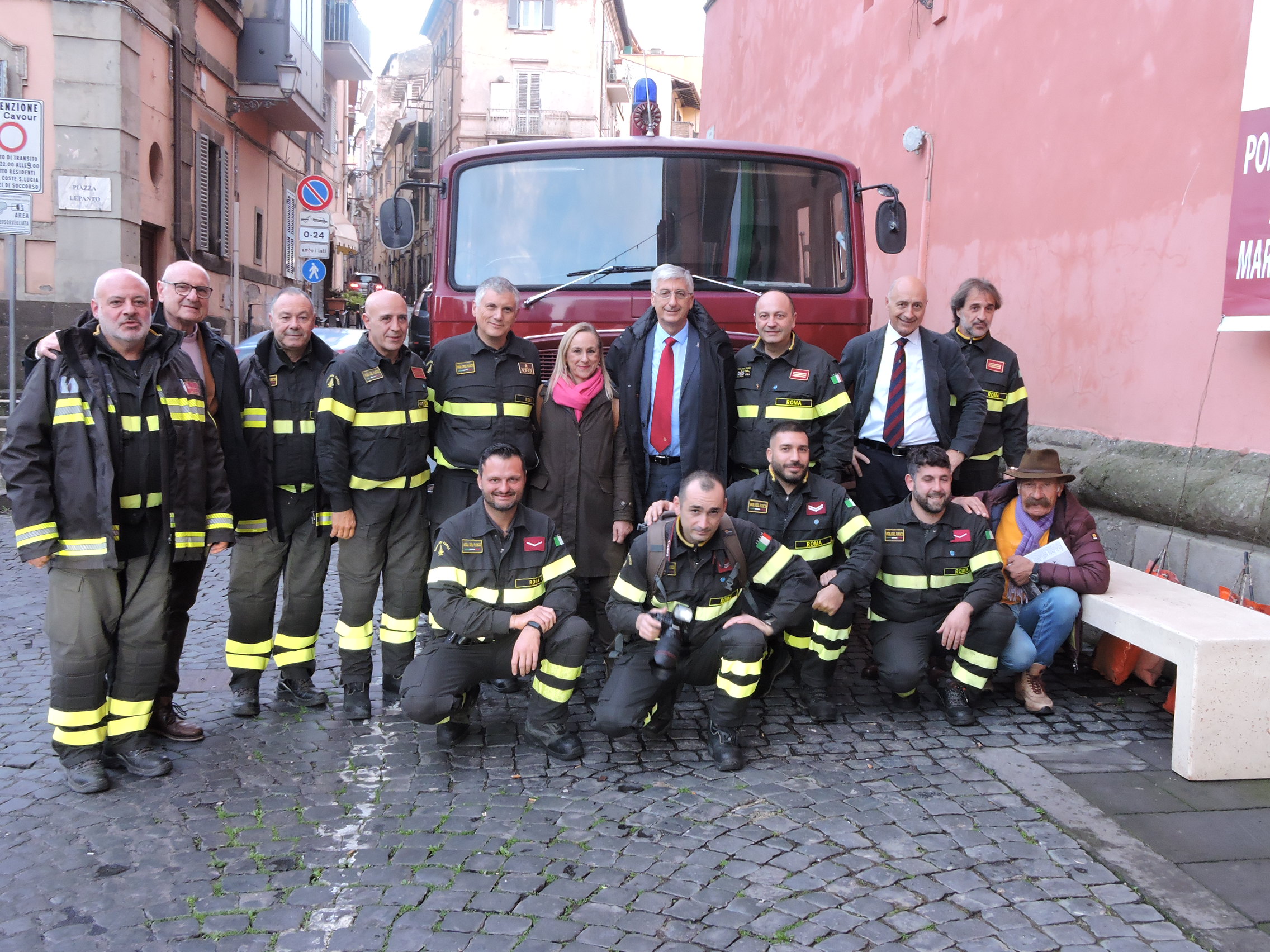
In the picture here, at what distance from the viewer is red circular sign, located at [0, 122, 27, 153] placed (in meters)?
8.14

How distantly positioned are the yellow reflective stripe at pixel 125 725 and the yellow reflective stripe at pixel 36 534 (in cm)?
79

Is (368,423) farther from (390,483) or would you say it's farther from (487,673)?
(487,673)

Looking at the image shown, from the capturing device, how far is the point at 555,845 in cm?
354

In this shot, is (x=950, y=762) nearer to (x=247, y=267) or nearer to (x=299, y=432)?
(x=299, y=432)

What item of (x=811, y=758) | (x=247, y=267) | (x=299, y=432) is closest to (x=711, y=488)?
(x=811, y=758)

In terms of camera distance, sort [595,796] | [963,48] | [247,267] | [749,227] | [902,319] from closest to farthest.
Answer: [595,796] < [902,319] < [749,227] < [963,48] < [247,267]

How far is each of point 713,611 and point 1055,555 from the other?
1.71 metres

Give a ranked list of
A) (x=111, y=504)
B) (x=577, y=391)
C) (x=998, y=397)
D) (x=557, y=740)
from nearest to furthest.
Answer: (x=111, y=504), (x=557, y=740), (x=577, y=391), (x=998, y=397)

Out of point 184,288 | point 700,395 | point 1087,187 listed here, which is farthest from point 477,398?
point 1087,187

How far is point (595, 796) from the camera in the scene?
3.95m

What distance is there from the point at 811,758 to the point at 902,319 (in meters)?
2.21

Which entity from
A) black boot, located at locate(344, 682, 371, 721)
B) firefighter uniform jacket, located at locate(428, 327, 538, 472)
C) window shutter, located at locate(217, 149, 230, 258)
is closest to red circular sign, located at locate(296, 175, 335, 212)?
window shutter, located at locate(217, 149, 230, 258)

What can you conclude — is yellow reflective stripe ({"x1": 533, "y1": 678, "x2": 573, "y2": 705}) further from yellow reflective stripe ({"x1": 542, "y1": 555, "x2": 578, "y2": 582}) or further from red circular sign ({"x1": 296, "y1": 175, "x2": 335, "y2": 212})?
red circular sign ({"x1": 296, "y1": 175, "x2": 335, "y2": 212})

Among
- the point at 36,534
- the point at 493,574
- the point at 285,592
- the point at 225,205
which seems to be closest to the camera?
the point at 36,534
